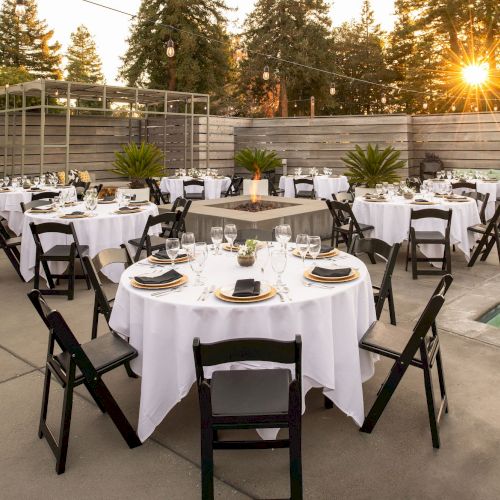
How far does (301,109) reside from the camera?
3025cm

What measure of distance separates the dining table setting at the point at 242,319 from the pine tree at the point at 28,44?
40.7 meters

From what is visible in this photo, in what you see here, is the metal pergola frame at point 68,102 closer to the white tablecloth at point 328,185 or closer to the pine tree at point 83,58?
the white tablecloth at point 328,185

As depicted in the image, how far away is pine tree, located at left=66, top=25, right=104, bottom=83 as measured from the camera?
45.8m

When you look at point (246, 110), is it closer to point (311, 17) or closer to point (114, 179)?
point (311, 17)

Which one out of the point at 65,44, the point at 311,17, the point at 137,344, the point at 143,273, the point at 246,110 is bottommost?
the point at 137,344

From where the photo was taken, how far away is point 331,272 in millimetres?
2973

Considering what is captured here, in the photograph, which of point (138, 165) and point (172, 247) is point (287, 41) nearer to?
point (138, 165)

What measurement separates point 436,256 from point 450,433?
388 cm

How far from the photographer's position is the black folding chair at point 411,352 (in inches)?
99.7

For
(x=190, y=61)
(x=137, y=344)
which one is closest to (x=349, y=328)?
(x=137, y=344)

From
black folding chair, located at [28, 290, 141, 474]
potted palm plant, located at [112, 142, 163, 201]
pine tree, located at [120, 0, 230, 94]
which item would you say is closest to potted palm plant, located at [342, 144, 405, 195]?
potted palm plant, located at [112, 142, 163, 201]

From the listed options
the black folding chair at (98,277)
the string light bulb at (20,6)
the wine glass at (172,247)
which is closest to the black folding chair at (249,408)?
the wine glass at (172,247)

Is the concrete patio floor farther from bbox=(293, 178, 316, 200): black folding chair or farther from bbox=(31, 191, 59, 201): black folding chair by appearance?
bbox=(293, 178, 316, 200): black folding chair

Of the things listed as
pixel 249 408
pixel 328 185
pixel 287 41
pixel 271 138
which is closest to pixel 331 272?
pixel 249 408
